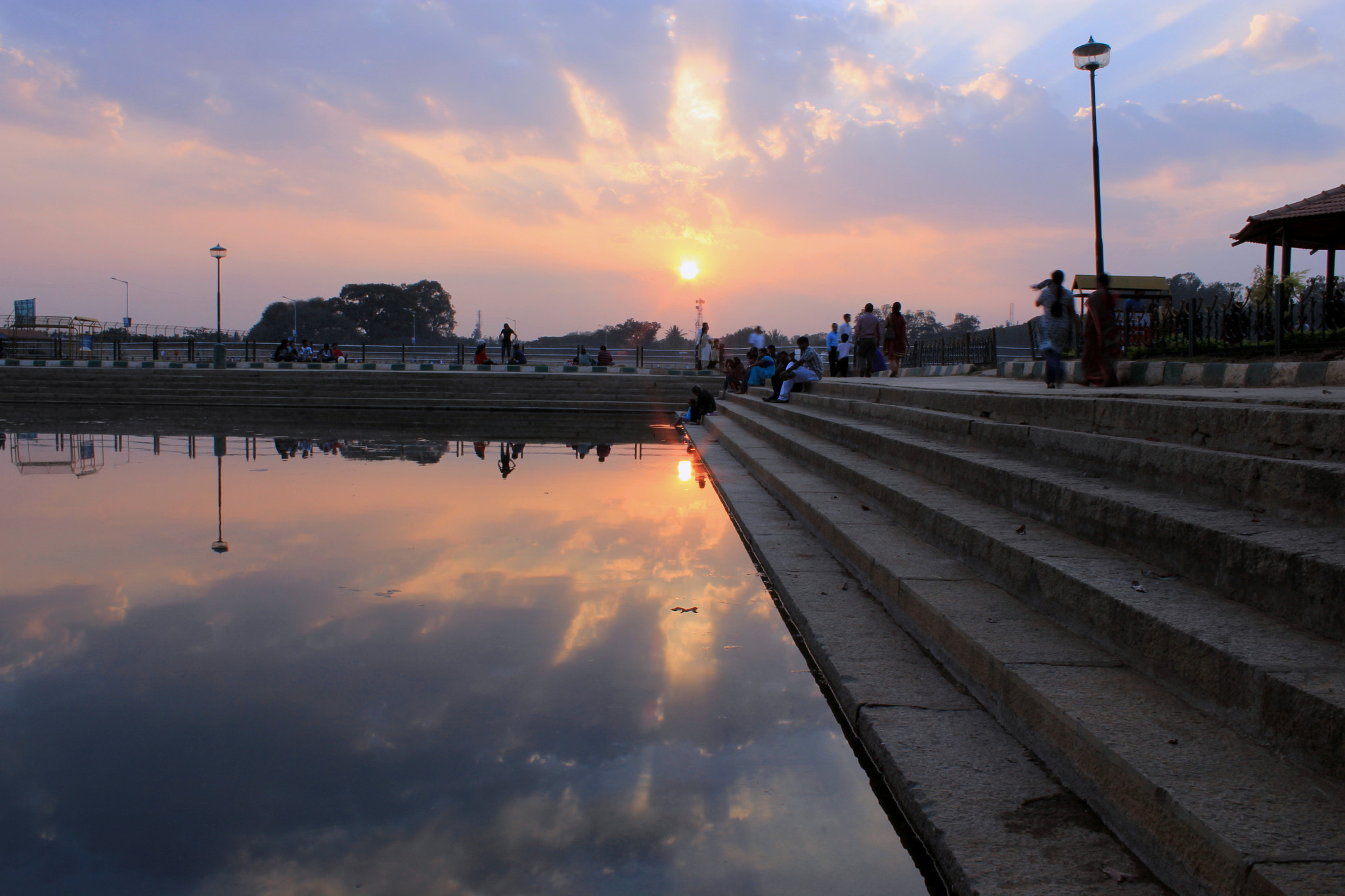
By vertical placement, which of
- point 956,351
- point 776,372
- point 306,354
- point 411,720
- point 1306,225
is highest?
point 1306,225

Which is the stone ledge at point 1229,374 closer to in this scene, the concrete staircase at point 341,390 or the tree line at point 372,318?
the concrete staircase at point 341,390

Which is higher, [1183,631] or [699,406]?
[699,406]

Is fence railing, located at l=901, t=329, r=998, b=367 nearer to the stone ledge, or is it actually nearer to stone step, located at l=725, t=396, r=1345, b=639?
the stone ledge

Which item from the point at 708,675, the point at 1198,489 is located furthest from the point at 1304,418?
the point at 708,675

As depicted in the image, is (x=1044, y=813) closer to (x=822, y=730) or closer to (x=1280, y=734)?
(x=1280, y=734)

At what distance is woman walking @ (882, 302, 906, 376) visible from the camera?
1870 cm

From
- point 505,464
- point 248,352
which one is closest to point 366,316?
point 248,352

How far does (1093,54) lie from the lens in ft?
48.9

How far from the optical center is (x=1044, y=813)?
2303 mm

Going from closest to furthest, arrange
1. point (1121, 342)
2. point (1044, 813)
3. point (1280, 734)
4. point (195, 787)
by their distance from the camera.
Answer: point (1280, 734), point (1044, 813), point (195, 787), point (1121, 342)

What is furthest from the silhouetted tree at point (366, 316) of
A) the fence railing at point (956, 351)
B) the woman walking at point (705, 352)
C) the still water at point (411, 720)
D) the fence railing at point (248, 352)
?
the still water at point (411, 720)

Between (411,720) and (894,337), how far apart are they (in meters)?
17.1

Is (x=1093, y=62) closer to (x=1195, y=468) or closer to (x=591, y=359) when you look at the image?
(x=1195, y=468)

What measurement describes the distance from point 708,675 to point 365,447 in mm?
9425
